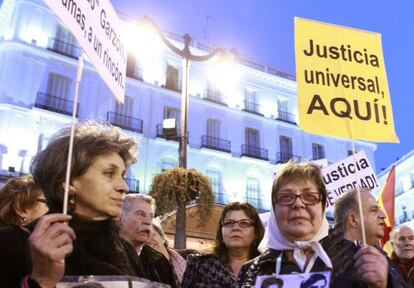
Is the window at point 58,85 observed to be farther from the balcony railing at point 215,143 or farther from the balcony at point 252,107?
the balcony at point 252,107

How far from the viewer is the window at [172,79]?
2730 centimetres

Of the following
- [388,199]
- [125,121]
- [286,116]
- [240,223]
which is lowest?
[240,223]

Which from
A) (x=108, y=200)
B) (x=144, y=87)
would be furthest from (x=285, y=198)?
(x=144, y=87)

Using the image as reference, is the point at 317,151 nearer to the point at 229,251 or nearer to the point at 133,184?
the point at 133,184

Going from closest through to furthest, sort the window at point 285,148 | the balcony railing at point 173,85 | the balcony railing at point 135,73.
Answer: the balcony railing at point 135,73 < the balcony railing at point 173,85 < the window at point 285,148

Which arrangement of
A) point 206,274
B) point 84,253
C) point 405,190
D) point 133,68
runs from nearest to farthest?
point 84,253, point 206,274, point 133,68, point 405,190

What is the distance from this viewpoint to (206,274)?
3838 millimetres

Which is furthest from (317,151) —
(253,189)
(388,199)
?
(388,199)

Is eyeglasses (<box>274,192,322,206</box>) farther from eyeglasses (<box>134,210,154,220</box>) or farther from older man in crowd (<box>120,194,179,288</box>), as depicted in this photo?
eyeglasses (<box>134,210,154,220</box>)

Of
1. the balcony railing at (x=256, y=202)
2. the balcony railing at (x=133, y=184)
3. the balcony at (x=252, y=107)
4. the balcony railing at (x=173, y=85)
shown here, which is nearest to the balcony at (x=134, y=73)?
the balcony railing at (x=173, y=85)

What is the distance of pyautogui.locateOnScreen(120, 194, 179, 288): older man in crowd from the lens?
3438 millimetres

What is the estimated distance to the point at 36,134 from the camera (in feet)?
70.9

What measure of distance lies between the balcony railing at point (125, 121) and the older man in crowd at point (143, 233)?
2021 centimetres

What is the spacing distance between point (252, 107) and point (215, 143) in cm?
416
